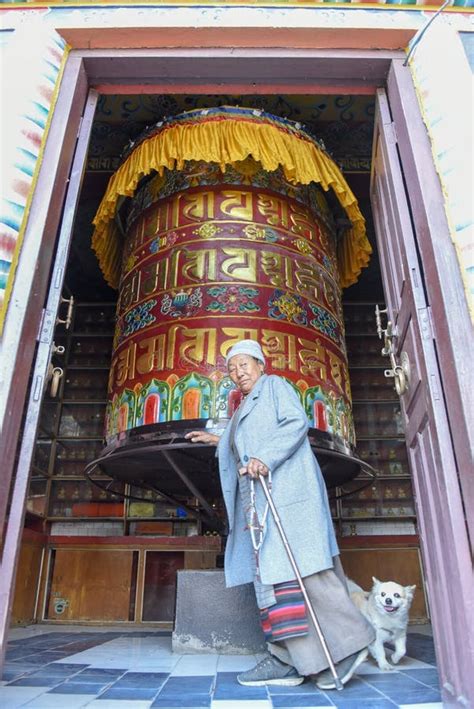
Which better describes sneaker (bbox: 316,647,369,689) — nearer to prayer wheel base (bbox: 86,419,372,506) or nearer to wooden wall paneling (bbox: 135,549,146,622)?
prayer wheel base (bbox: 86,419,372,506)

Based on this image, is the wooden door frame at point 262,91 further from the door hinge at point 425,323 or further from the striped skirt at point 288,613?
the striped skirt at point 288,613

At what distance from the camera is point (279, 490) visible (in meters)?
1.96

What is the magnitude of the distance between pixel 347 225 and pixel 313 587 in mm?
3357

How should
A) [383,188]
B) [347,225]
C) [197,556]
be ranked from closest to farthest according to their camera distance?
[383,188] → [347,225] → [197,556]

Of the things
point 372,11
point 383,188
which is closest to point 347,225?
point 383,188

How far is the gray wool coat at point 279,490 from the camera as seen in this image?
1.85m

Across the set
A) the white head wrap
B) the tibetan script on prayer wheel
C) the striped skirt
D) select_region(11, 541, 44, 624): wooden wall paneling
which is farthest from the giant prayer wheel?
select_region(11, 541, 44, 624): wooden wall paneling

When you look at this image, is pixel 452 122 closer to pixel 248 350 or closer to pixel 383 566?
pixel 248 350

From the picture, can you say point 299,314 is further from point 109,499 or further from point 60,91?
point 109,499

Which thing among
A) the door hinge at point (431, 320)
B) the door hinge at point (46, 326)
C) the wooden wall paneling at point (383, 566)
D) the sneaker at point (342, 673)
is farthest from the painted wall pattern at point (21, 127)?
the wooden wall paneling at point (383, 566)

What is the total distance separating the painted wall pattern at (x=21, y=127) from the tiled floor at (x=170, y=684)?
3.93 feet

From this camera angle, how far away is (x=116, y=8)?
236 cm

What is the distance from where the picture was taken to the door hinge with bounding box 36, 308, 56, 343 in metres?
1.94

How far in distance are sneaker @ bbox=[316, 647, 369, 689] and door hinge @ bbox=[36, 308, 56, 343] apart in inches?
57.7
